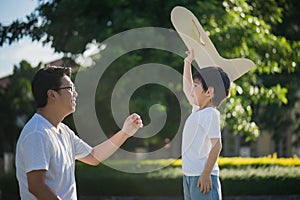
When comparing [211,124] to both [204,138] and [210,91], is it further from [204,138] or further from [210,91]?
[210,91]

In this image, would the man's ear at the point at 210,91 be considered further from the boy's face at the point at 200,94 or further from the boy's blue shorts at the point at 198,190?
the boy's blue shorts at the point at 198,190

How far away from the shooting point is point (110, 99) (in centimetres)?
1164

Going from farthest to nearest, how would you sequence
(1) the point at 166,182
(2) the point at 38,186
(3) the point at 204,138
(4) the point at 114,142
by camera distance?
1. (1) the point at 166,182
2. (3) the point at 204,138
3. (4) the point at 114,142
4. (2) the point at 38,186

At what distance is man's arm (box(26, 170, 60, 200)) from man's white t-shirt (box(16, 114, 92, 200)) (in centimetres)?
3

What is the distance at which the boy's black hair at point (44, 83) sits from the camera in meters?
3.29

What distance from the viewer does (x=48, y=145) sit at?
3148 millimetres

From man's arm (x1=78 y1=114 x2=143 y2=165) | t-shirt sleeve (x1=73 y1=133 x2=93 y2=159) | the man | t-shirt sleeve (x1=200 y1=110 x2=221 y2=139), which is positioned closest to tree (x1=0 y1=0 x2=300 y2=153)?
t-shirt sleeve (x1=200 y1=110 x2=221 y2=139)

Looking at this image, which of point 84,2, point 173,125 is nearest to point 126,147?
point 173,125

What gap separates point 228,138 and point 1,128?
10951 mm

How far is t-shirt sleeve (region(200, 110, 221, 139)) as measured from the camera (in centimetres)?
414

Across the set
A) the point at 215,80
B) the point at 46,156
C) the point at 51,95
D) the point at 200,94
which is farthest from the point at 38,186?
the point at 215,80

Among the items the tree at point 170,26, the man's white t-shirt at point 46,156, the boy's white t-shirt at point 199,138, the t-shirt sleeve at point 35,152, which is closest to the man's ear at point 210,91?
the boy's white t-shirt at point 199,138

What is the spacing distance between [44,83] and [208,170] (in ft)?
4.61

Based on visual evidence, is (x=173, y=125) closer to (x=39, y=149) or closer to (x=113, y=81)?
(x=113, y=81)
